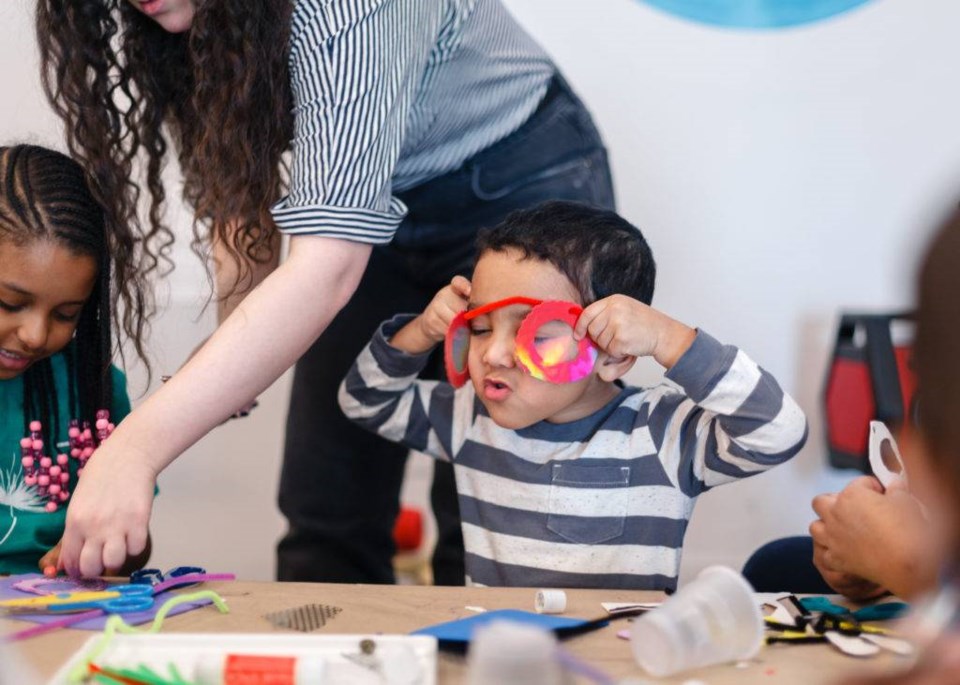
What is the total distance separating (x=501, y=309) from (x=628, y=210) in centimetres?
92

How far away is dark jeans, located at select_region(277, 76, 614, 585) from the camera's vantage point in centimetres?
140

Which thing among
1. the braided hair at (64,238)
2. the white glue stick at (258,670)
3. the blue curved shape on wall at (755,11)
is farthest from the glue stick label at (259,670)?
the blue curved shape on wall at (755,11)

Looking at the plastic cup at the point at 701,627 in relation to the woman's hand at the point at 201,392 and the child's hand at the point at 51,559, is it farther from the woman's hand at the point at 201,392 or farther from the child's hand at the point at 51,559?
the child's hand at the point at 51,559

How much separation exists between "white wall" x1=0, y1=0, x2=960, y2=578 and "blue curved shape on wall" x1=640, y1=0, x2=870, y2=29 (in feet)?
0.06

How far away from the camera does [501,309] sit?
4.00 ft

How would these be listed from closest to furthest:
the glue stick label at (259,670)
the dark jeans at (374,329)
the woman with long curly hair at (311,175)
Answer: the glue stick label at (259,670) → the woman with long curly hair at (311,175) → the dark jeans at (374,329)

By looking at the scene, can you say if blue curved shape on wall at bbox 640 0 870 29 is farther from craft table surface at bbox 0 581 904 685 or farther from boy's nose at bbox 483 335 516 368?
craft table surface at bbox 0 581 904 685

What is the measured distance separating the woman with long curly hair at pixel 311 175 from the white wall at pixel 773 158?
59cm

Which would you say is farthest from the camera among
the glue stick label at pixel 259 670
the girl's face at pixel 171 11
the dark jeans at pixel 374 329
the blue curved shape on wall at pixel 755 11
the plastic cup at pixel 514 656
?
the blue curved shape on wall at pixel 755 11

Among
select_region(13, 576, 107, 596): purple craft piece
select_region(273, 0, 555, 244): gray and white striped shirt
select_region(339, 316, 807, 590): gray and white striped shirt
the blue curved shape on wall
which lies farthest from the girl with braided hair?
the blue curved shape on wall

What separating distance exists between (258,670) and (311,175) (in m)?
0.54

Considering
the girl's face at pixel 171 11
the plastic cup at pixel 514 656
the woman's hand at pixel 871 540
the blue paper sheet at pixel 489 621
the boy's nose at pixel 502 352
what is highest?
the girl's face at pixel 171 11

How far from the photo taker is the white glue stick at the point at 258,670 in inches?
28.9

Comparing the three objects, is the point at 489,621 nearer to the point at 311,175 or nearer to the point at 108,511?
the point at 108,511
